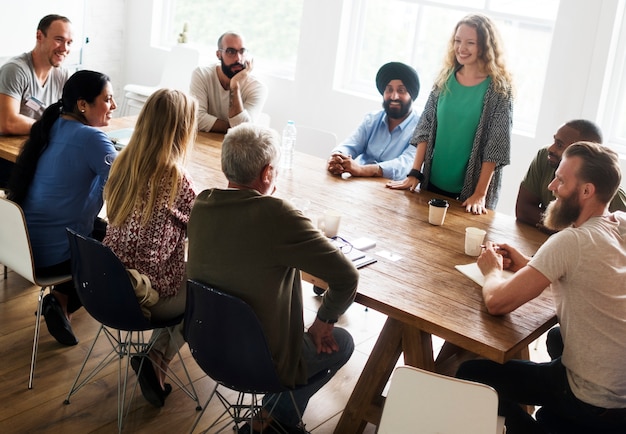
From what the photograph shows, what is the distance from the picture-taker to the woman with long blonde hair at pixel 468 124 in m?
3.63

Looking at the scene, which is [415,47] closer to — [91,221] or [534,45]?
[534,45]

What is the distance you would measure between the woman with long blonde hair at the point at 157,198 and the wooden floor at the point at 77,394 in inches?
18.0

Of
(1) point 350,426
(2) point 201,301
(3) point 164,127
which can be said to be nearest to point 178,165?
(3) point 164,127

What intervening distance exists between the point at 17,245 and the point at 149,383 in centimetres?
73

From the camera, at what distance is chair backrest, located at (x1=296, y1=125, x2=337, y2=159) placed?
4.93m

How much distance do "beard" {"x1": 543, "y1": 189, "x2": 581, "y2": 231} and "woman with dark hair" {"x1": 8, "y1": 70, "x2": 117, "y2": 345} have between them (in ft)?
5.67

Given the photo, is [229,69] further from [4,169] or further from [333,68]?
[333,68]

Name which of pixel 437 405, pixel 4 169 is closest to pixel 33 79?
pixel 4 169

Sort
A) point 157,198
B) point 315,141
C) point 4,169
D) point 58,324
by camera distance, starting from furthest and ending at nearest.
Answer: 1. point 315,141
2. point 4,169
3. point 58,324
4. point 157,198

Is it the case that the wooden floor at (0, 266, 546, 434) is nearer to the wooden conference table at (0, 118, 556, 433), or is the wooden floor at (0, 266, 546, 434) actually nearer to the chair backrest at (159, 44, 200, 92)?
the wooden conference table at (0, 118, 556, 433)

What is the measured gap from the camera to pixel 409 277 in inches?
107

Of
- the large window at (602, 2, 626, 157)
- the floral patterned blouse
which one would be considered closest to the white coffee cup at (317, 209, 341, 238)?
the floral patterned blouse

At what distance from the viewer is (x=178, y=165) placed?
286 cm

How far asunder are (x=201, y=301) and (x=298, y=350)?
0.36 meters
